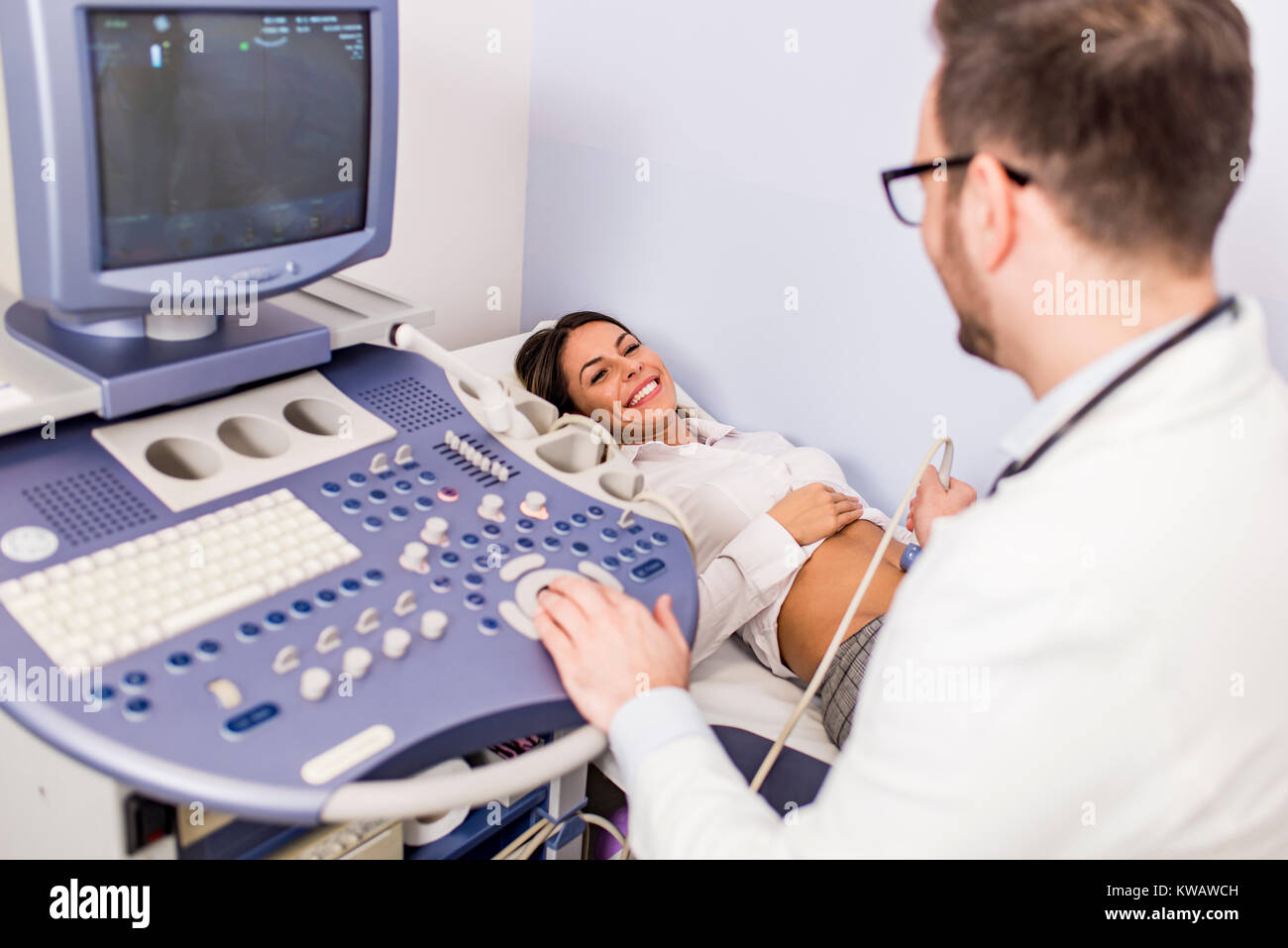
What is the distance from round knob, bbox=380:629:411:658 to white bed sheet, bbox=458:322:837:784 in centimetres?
48

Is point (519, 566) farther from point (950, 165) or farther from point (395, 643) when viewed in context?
point (950, 165)

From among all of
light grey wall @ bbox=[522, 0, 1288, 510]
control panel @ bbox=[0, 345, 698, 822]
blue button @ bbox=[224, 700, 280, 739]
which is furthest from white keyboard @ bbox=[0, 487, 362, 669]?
light grey wall @ bbox=[522, 0, 1288, 510]

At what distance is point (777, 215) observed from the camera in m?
1.79

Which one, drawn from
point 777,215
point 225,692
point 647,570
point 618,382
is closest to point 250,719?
point 225,692

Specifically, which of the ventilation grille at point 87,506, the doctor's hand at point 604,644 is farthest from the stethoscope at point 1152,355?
the ventilation grille at point 87,506

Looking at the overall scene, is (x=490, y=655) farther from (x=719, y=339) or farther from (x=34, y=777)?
(x=719, y=339)

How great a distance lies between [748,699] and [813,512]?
32 centimetres

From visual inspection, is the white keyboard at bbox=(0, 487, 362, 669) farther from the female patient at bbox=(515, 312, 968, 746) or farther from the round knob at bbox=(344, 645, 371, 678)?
the female patient at bbox=(515, 312, 968, 746)

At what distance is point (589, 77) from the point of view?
6.63 ft

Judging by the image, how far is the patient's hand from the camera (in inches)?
62.0

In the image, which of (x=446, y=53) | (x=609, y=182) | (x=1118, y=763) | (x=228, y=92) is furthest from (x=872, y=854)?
(x=446, y=53)

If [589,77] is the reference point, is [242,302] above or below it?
below
